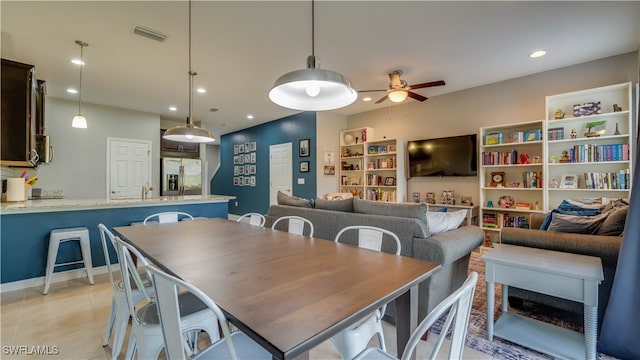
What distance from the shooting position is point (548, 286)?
1.76m

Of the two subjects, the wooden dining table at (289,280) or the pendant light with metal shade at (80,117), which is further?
the pendant light with metal shade at (80,117)

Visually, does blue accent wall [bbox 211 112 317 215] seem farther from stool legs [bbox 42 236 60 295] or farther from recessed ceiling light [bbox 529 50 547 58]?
stool legs [bbox 42 236 60 295]

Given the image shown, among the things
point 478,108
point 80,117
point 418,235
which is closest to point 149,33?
point 80,117

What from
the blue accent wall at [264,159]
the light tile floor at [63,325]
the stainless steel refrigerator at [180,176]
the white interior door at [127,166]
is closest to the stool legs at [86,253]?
the light tile floor at [63,325]

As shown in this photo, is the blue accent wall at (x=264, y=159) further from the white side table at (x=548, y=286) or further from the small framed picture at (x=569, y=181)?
the white side table at (x=548, y=286)

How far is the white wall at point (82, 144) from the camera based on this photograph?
5.05 m

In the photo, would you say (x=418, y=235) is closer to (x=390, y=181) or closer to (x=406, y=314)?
(x=406, y=314)

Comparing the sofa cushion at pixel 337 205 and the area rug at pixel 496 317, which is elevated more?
the sofa cushion at pixel 337 205

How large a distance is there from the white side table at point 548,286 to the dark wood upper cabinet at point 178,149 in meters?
6.90

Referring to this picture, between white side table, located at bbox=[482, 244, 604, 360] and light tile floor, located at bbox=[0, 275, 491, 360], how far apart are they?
1.30ft

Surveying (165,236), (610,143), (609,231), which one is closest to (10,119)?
(165,236)

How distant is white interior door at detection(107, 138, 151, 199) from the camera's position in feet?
18.5

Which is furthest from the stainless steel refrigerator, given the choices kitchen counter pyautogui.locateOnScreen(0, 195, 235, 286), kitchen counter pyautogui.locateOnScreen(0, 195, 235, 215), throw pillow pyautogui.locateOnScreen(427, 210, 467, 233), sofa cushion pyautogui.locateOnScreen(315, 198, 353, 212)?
throw pillow pyautogui.locateOnScreen(427, 210, 467, 233)

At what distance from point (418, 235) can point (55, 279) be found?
13.1 ft
